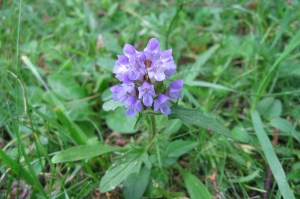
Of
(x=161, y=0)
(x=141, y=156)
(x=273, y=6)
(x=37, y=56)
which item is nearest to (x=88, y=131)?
(x=141, y=156)

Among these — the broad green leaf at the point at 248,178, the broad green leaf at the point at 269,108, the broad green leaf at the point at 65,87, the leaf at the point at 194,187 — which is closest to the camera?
the leaf at the point at 194,187

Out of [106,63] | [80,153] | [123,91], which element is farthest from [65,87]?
[123,91]

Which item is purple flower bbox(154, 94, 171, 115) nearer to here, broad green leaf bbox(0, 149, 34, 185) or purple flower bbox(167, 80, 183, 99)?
purple flower bbox(167, 80, 183, 99)

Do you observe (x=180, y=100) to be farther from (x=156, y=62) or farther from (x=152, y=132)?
(x=156, y=62)

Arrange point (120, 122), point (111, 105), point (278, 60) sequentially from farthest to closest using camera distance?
point (120, 122), point (278, 60), point (111, 105)

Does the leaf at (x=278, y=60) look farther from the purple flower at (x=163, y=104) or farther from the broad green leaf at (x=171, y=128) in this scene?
the purple flower at (x=163, y=104)

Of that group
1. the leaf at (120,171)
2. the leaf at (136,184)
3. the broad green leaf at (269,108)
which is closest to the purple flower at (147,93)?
the leaf at (120,171)

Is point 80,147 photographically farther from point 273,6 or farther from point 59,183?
point 273,6

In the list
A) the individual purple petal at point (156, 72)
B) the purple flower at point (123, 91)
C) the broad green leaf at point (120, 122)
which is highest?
the individual purple petal at point (156, 72)
